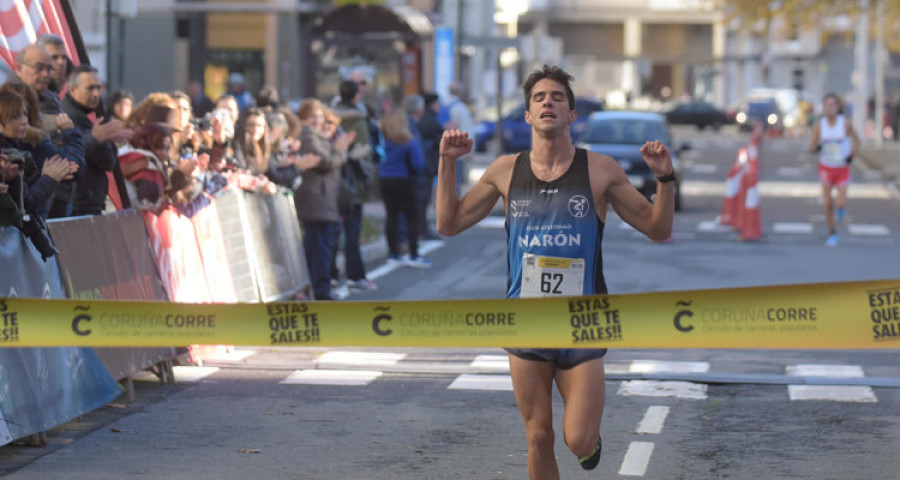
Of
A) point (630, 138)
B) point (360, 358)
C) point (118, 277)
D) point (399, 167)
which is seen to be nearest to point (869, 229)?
point (630, 138)

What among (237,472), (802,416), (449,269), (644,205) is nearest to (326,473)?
(237,472)

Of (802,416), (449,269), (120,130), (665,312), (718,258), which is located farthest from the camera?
(718,258)

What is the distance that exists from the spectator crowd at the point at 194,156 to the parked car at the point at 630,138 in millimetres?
7408

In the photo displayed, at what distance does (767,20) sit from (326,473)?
140ft

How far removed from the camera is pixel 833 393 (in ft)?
32.8

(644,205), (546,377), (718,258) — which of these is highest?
(644,205)

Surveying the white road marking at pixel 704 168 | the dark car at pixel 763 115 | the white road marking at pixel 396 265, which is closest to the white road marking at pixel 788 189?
the white road marking at pixel 704 168

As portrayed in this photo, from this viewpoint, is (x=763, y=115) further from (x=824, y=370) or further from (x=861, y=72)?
(x=824, y=370)

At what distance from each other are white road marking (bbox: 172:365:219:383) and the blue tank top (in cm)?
453

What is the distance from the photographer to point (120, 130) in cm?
1014

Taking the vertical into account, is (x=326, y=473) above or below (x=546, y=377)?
below

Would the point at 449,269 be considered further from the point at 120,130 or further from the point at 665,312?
the point at 665,312

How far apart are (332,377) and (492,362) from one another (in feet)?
3.98

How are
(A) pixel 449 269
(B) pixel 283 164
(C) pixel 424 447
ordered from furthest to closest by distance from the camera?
(A) pixel 449 269
(B) pixel 283 164
(C) pixel 424 447
